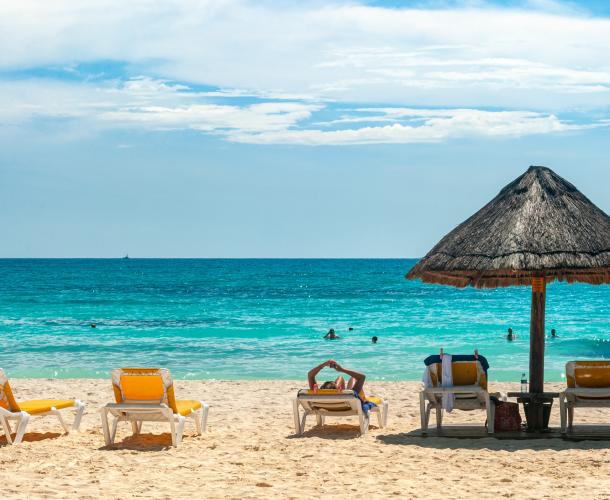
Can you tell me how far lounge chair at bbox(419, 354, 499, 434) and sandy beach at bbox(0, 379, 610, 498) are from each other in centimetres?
32

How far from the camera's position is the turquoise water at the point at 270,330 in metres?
19.9

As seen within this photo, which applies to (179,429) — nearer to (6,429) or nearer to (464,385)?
(6,429)

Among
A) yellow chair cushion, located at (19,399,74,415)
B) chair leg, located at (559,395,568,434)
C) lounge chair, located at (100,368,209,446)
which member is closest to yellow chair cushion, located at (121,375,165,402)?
lounge chair, located at (100,368,209,446)

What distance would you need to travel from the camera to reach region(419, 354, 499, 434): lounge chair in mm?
8320

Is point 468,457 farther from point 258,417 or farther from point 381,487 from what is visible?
point 258,417

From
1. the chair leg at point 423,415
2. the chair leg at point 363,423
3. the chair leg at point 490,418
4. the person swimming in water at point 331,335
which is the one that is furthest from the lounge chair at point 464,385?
the person swimming in water at point 331,335

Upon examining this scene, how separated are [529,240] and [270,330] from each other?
71.7ft

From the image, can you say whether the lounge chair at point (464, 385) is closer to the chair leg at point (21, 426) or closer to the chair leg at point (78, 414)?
the chair leg at point (78, 414)

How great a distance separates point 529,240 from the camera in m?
8.45

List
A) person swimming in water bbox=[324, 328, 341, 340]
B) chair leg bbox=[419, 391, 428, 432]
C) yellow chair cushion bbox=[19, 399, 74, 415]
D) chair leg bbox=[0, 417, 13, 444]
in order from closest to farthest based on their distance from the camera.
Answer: chair leg bbox=[0, 417, 13, 444] < yellow chair cushion bbox=[19, 399, 74, 415] < chair leg bbox=[419, 391, 428, 432] < person swimming in water bbox=[324, 328, 341, 340]

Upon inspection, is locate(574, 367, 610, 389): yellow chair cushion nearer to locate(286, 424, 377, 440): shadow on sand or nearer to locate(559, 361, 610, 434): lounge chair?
locate(559, 361, 610, 434): lounge chair

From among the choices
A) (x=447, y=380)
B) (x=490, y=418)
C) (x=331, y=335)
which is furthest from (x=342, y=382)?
(x=331, y=335)

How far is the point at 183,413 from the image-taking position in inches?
328

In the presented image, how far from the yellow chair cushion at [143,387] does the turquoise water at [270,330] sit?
9.19 metres
